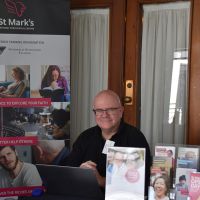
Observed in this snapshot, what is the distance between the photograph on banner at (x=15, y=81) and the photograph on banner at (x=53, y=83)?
2.5 inches

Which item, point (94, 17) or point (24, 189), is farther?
point (94, 17)

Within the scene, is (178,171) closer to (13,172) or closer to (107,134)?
(107,134)

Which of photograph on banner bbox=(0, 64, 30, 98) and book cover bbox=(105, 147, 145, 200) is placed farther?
photograph on banner bbox=(0, 64, 30, 98)

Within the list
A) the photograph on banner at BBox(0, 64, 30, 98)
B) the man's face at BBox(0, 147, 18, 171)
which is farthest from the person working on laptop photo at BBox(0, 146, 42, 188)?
the photograph on banner at BBox(0, 64, 30, 98)

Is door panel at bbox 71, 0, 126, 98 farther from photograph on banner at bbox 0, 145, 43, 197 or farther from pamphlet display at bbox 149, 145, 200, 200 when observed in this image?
pamphlet display at bbox 149, 145, 200, 200

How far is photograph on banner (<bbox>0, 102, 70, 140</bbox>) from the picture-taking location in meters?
2.96

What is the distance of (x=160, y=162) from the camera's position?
59.2 inches

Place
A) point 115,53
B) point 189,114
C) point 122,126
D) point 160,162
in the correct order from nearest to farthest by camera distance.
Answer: point 160,162 → point 122,126 → point 189,114 → point 115,53

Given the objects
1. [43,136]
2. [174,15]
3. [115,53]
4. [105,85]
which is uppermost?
[174,15]

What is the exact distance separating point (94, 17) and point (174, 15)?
77cm

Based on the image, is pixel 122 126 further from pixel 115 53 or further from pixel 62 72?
pixel 115 53

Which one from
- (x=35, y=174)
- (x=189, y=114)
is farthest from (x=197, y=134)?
(x=35, y=174)

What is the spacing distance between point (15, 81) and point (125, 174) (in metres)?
1.77

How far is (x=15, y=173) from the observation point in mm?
2949
